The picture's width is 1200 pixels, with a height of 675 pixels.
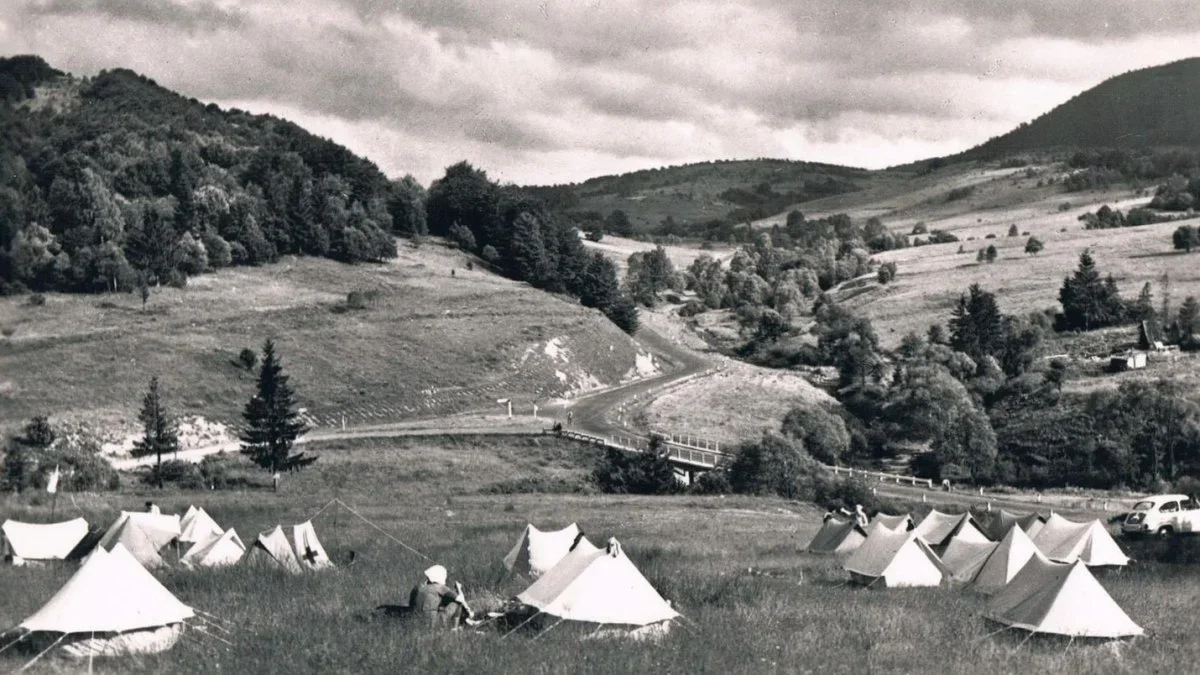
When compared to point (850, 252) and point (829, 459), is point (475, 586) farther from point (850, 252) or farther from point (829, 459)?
point (850, 252)

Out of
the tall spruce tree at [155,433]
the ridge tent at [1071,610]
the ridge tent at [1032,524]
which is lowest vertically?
the tall spruce tree at [155,433]

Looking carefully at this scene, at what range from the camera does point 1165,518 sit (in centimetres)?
4669

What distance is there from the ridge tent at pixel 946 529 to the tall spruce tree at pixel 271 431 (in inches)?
1698

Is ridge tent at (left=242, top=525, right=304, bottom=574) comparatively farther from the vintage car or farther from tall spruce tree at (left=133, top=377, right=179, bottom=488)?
tall spruce tree at (left=133, top=377, right=179, bottom=488)

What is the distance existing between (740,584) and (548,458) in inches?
2096

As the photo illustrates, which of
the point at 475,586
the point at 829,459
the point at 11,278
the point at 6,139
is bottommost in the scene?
the point at 829,459

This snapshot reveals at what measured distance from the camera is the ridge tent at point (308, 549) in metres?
30.7

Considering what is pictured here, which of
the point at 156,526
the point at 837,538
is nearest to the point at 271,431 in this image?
the point at 156,526

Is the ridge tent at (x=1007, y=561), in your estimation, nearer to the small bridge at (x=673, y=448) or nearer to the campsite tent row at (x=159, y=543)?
the campsite tent row at (x=159, y=543)

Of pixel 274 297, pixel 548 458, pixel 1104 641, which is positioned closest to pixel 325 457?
pixel 548 458

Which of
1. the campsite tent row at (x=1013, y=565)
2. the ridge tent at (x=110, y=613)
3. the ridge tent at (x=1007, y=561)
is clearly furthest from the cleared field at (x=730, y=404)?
the ridge tent at (x=110, y=613)

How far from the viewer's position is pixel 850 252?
199m

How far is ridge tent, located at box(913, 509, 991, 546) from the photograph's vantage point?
120ft

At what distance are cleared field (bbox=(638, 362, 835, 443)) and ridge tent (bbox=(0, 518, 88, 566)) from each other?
62.9 m
